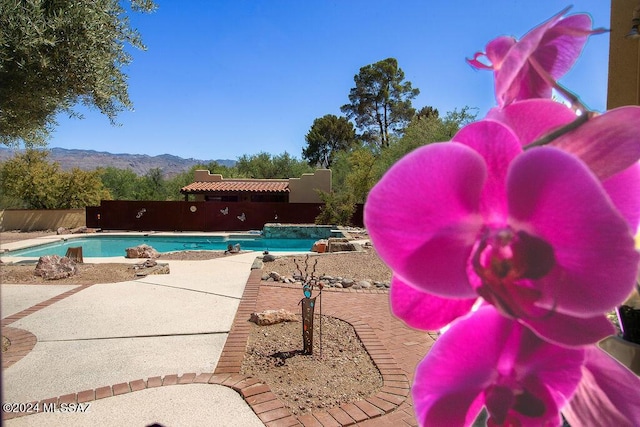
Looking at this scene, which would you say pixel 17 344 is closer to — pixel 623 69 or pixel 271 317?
pixel 271 317

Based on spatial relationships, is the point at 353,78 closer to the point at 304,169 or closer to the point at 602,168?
the point at 304,169

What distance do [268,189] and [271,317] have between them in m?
19.3

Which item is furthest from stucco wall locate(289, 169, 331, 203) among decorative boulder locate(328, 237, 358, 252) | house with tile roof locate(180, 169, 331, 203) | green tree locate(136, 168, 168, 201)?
green tree locate(136, 168, 168, 201)

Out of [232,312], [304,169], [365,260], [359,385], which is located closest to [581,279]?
[359,385]

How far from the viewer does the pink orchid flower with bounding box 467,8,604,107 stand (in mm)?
293

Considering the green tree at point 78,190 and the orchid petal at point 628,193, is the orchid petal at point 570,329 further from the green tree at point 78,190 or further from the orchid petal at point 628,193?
the green tree at point 78,190

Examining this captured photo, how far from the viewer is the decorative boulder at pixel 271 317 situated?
4.97 meters

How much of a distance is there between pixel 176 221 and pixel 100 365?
1800 cm

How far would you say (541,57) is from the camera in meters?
0.32

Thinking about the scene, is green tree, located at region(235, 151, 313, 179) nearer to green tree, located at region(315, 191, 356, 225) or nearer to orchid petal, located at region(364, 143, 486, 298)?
green tree, located at region(315, 191, 356, 225)

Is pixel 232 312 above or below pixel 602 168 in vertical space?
below

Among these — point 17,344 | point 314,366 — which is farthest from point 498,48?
point 17,344

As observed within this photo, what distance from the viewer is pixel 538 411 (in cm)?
25

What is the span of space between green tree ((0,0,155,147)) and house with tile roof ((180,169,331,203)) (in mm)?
17829
